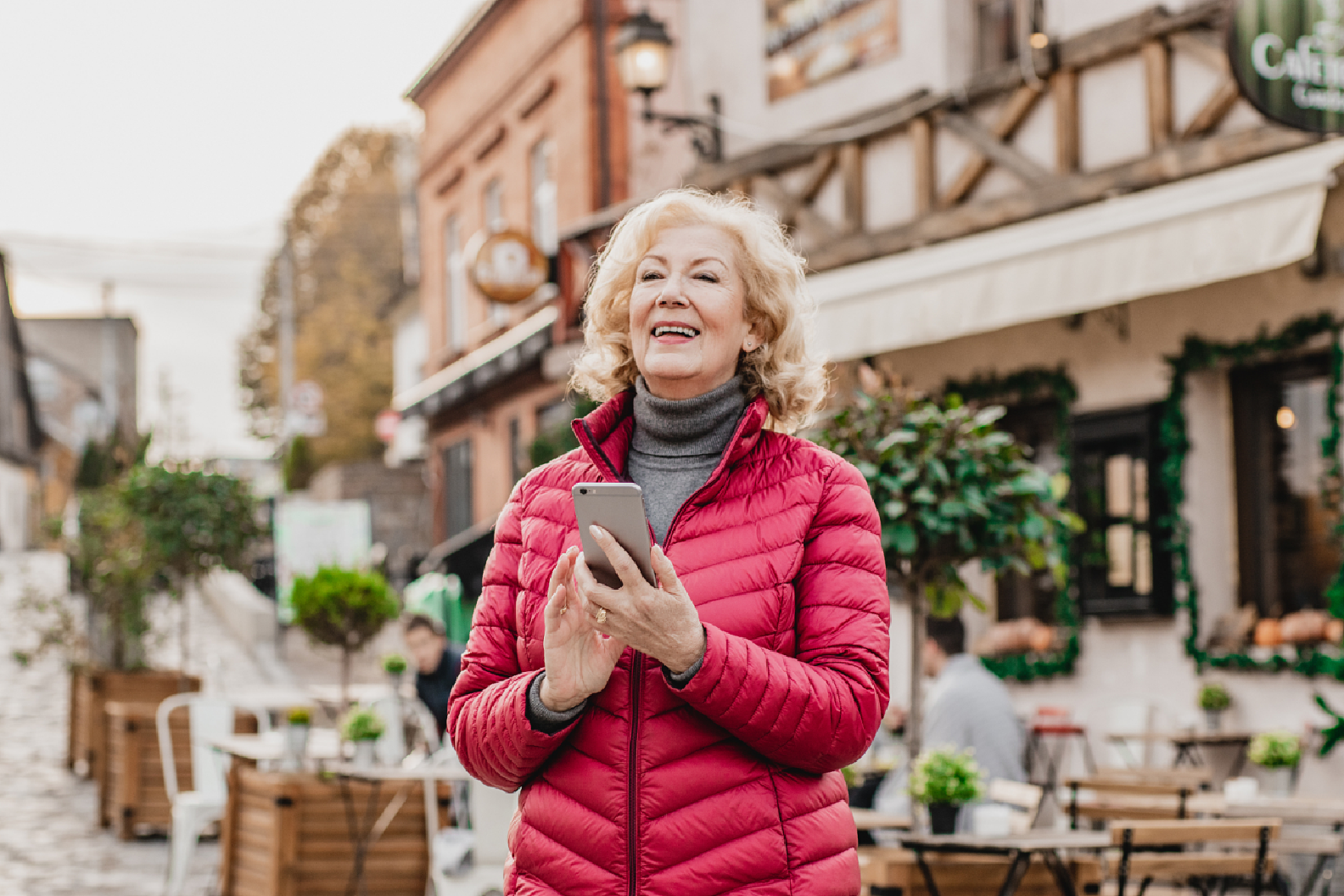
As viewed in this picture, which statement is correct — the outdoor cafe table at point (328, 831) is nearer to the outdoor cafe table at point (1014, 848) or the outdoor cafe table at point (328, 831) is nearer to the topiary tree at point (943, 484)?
the topiary tree at point (943, 484)

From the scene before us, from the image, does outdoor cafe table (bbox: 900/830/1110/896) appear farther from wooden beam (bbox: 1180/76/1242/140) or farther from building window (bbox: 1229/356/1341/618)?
wooden beam (bbox: 1180/76/1242/140)

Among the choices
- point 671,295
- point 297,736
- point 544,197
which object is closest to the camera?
point 671,295

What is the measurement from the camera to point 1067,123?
1054 cm

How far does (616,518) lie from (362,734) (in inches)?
240

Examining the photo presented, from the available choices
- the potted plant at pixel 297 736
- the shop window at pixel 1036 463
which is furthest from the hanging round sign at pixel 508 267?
the potted plant at pixel 297 736

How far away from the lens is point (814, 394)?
2.80 m

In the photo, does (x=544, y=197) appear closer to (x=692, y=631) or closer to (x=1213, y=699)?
(x=1213, y=699)

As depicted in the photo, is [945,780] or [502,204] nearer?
[945,780]

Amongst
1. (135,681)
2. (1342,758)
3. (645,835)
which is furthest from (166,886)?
(645,835)

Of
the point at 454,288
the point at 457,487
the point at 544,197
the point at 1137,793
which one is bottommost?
the point at 1137,793

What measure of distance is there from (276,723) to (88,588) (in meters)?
2.27

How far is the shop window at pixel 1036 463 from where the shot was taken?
11469 millimetres

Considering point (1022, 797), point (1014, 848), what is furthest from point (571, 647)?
point (1022, 797)

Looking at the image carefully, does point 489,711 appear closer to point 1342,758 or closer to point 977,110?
point 1342,758
